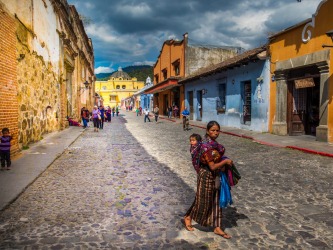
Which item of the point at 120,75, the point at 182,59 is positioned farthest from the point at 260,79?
the point at 120,75

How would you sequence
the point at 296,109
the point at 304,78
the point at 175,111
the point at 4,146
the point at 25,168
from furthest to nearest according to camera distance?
the point at 175,111
the point at 296,109
the point at 304,78
the point at 25,168
the point at 4,146

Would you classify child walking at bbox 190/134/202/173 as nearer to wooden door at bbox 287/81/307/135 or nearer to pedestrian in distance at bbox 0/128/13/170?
pedestrian in distance at bbox 0/128/13/170

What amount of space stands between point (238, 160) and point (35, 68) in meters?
7.72

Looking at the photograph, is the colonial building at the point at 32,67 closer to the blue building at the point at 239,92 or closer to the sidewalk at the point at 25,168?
the sidewalk at the point at 25,168

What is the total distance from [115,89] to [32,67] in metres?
74.7

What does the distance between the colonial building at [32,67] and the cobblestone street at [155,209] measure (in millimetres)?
2498

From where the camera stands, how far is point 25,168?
6.22 m

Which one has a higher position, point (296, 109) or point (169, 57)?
point (169, 57)

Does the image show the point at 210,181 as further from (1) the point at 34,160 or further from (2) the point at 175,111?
(2) the point at 175,111

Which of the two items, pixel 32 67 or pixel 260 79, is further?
pixel 260 79

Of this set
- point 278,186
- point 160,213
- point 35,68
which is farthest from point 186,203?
point 35,68

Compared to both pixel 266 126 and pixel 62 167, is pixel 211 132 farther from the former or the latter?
pixel 266 126

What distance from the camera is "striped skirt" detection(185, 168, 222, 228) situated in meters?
3.09

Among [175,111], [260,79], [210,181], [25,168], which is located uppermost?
[260,79]
